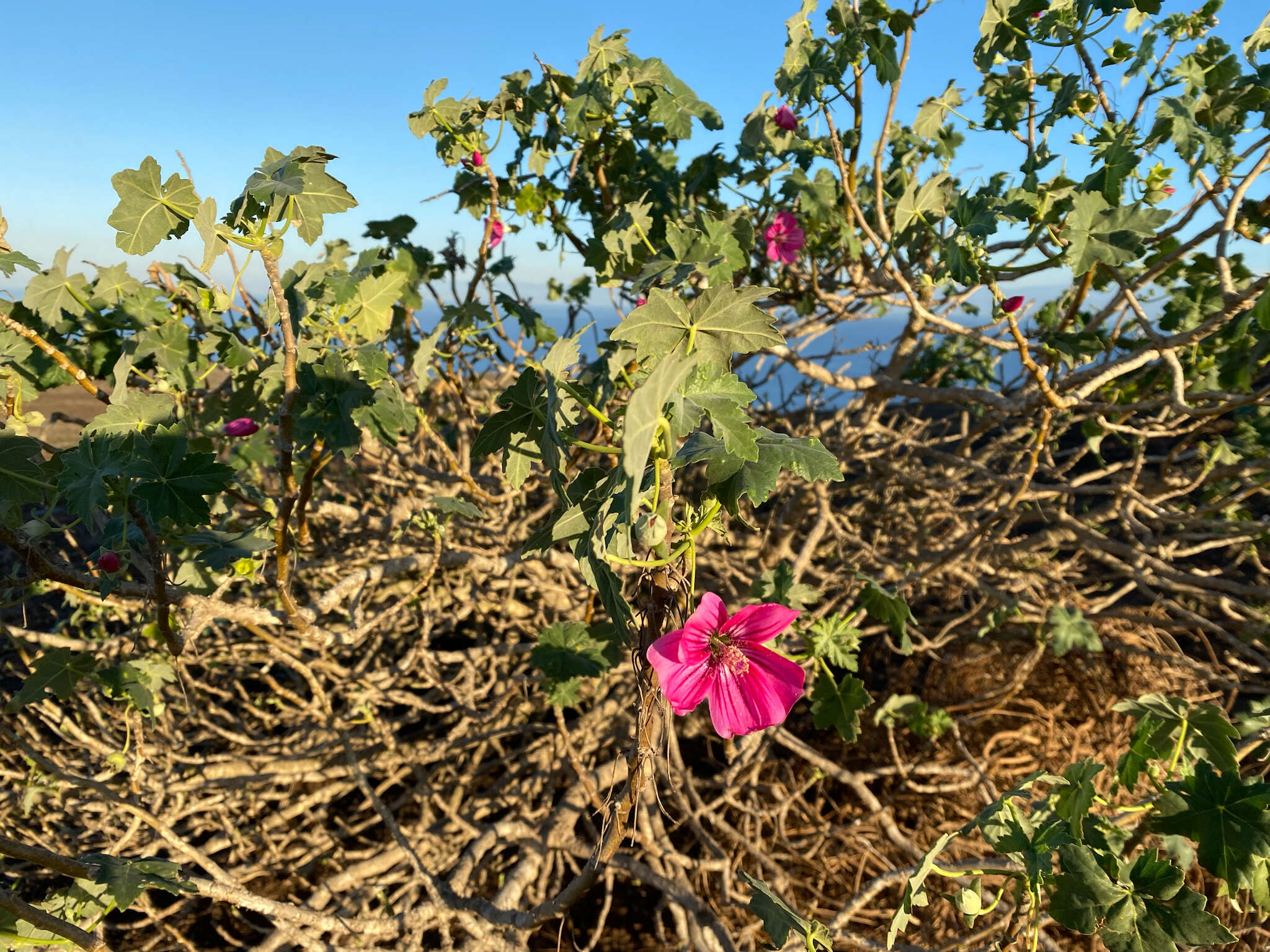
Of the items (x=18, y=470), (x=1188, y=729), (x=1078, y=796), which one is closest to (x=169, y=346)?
(x=18, y=470)

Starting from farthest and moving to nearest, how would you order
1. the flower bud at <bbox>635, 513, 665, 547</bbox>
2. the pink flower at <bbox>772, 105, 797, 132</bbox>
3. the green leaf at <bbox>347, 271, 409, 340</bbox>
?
the pink flower at <bbox>772, 105, 797, 132</bbox>
the green leaf at <bbox>347, 271, 409, 340</bbox>
the flower bud at <bbox>635, 513, 665, 547</bbox>

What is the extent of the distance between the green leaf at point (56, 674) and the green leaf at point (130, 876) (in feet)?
2.00

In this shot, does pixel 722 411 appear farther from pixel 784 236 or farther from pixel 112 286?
pixel 112 286

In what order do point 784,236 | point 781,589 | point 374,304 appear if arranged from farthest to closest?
point 784,236 → point 374,304 → point 781,589

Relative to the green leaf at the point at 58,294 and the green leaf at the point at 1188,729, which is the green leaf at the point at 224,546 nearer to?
the green leaf at the point at 58,294

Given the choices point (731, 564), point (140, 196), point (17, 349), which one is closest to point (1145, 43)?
point (731, 564)

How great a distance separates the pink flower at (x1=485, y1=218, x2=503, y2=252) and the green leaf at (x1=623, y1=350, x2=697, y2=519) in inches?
69.4

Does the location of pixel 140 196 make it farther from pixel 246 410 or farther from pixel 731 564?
pixel 731 564

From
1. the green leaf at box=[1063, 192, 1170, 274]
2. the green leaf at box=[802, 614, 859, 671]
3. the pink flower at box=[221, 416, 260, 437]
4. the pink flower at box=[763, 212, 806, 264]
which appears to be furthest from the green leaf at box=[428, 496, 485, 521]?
the green leaf at box=[1063, 192, 1170, 274]

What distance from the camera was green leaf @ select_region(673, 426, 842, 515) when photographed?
0.86 meters

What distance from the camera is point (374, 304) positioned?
1870 mm

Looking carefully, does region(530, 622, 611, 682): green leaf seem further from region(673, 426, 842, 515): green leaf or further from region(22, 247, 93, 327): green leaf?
region(22, 247, 93, 327): green leaf

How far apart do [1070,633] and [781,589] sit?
128 centimetres

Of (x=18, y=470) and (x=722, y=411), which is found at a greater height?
(x=18, y=470)
